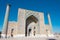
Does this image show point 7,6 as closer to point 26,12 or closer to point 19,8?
point 19,8

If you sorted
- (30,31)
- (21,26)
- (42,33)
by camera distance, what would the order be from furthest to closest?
(30,31) < (42,33) < (21,26)

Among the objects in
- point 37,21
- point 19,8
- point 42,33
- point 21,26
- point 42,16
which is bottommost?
point 42,33

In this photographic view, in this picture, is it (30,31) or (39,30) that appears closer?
(39,30)

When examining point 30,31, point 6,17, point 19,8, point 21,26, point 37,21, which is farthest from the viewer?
point 30,31

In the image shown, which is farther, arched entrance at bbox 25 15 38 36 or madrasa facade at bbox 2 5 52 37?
arched entrance at bbox 25 15 38 36

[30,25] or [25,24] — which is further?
[30,25]

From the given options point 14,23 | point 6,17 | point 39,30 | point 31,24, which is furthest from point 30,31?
point 6,17

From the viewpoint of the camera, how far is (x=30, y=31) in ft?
62.8

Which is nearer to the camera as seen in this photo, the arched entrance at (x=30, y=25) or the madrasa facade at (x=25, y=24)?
the madrasa facade at (x=25, y=24)

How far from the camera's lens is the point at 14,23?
16.8m

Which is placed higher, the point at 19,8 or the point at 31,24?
the point at 19,8

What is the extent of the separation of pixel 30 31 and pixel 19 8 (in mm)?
6527

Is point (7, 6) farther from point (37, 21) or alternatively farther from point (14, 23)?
point (37, 21)

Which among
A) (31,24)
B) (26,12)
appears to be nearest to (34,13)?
(26,12)
